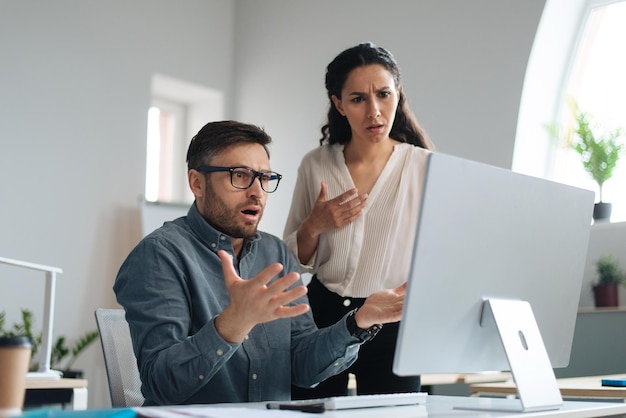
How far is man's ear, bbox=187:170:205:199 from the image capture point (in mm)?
1742

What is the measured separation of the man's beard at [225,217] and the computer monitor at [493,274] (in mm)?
595

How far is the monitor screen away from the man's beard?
1.95ft

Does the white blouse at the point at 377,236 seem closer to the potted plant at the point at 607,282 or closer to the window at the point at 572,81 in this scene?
the potted plant at the point at 607,282

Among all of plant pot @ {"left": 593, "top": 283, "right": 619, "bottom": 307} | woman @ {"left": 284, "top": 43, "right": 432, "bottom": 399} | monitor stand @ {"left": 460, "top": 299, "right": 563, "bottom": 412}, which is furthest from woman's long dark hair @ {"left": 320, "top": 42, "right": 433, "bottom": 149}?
plant pot @ {"left": 593, "top": 283, "right": 619, "bottom": 307}

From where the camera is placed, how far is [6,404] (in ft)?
2.85

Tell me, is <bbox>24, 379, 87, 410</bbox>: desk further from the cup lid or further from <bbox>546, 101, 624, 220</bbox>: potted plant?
<bbox>546, 101, 624, 220</bbox>: potted plant

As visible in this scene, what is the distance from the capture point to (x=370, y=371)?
1.96m

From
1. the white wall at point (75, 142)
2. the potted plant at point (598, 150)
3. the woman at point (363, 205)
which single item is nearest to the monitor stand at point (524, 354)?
the woman at point (363, 205)

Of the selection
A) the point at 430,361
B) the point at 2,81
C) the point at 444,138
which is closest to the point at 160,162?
the point at 2,81

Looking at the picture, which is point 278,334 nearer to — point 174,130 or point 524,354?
point 524,354

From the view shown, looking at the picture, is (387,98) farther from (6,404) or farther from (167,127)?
(167,127)

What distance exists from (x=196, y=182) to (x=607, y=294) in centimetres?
268

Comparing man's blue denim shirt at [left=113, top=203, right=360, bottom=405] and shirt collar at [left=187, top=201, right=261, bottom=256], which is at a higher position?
shirt collar at [left=187, top=201, right=261, bottom=256]

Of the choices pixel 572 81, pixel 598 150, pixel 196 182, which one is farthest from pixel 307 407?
pixel 572 81
